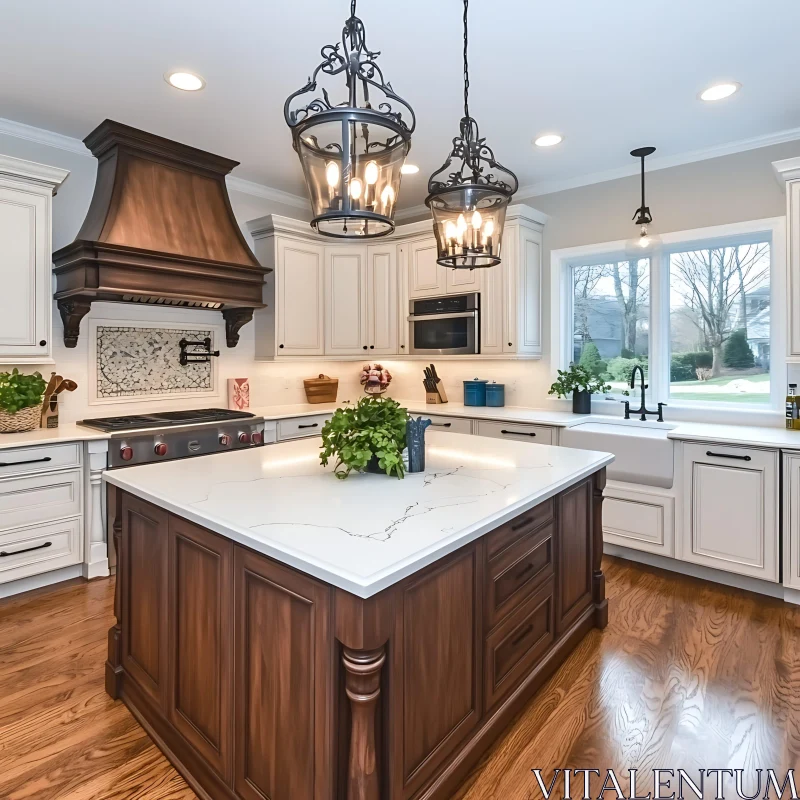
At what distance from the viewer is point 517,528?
1884 millimetres

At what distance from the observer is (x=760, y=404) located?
3.63m

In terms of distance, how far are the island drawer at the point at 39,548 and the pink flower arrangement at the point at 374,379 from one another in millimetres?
2707

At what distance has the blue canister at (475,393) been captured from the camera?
15.4 feet

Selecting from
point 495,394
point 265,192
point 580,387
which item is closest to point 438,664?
point 580,387

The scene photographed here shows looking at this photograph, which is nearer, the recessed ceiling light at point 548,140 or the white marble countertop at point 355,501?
the white marble countertop at point 355,501

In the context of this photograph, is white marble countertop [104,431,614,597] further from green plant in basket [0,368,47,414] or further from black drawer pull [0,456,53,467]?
green plant in basket [0,368,47,414]

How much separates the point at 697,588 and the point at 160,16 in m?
4.03

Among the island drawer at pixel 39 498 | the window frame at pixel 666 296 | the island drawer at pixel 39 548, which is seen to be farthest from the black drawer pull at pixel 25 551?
the window frame at pixel 666 296

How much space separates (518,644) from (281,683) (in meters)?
0.96

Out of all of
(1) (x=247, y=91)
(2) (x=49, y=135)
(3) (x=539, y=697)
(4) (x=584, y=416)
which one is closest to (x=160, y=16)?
(1) (x=247, y=91)

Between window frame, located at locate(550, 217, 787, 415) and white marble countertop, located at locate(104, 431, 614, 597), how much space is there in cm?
188

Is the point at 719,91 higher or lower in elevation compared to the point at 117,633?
higher

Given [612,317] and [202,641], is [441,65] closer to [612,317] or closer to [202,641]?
[612,317]

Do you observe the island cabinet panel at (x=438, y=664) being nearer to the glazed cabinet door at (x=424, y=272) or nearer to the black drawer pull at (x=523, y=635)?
the black drawer pull at (x=523, y=635)
